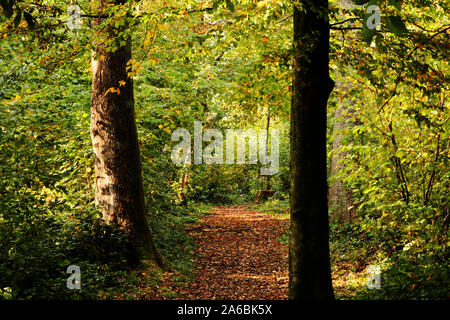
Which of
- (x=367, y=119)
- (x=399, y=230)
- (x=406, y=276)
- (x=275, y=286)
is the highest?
(x=367, y=119)

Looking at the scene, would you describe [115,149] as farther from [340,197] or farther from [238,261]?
[340,197]

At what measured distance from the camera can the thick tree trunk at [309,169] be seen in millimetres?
4754

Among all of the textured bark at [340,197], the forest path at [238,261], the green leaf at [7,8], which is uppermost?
the green leaf at [7,8]

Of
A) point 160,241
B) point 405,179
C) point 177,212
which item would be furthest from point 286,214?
point 405,179

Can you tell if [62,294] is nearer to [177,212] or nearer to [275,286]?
[275,286]

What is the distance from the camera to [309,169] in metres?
4.75

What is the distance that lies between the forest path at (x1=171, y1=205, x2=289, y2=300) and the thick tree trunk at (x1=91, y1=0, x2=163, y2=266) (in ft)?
4.86

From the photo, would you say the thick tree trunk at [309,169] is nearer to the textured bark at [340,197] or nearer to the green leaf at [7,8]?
the green leaf at [7,8]

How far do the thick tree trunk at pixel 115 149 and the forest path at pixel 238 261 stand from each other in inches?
58.4

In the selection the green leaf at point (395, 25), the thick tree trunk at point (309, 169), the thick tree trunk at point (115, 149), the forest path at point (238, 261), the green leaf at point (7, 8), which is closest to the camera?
the green leaf at point (395, 25)

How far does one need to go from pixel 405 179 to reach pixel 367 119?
121 cm

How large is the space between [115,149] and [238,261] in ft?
14.3

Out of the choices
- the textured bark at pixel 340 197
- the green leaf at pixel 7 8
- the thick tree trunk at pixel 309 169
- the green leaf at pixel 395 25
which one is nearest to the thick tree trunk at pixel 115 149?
the thick tree trunk at pixel 309 169

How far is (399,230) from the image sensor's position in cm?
636
